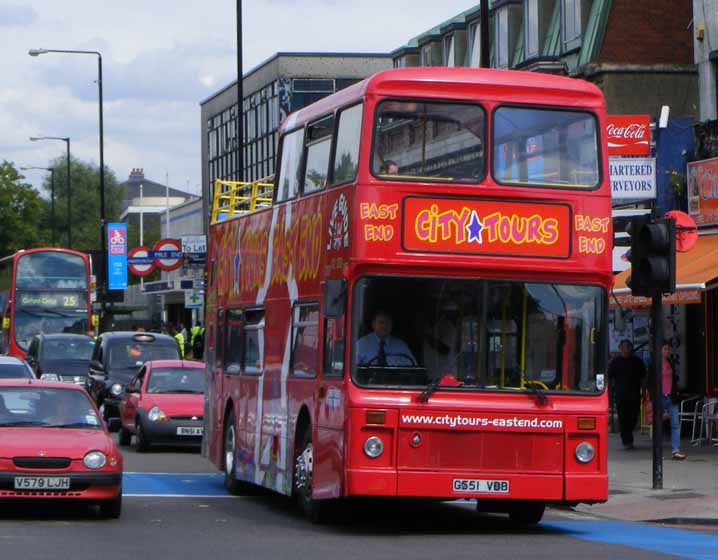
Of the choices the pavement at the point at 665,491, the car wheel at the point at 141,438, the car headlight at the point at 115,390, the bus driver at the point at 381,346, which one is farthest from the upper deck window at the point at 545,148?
the car headlight at the point at 115,390

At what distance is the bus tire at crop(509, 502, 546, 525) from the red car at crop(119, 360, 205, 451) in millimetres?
10914

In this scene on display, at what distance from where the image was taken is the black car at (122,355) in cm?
3384

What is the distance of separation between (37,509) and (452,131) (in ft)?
19.5

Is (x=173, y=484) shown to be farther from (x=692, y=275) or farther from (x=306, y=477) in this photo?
(x=692, y=275)

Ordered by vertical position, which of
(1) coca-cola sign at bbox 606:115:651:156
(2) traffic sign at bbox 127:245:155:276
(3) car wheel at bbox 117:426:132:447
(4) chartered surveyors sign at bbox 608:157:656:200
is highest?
(1) coca-cola sign at bbox 606:115:651:156

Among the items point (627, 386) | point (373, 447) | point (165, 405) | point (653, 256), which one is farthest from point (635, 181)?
point (373, 447)

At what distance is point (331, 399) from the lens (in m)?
15.2

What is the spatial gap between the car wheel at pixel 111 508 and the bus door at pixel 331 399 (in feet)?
6.63

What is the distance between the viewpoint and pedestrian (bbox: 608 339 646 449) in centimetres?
2636

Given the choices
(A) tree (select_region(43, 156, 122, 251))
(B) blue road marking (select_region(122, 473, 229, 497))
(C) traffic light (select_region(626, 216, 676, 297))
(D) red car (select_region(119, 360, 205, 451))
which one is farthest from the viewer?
(A) tree (select_region(43, 156, 122, 251))

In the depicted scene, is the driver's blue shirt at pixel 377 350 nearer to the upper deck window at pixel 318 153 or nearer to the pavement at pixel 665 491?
the upper deck window at pixel 318 153

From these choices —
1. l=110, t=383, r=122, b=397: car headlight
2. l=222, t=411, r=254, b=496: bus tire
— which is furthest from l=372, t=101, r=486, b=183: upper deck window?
l=110, t=383, r=122, b=397: car headlight

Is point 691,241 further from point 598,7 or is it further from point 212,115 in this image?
point 212,115

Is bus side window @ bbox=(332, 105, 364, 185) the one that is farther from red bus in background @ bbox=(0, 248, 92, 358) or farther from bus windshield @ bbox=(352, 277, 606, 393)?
red bus in background @ bbox=(0, 248, 92, 358)
